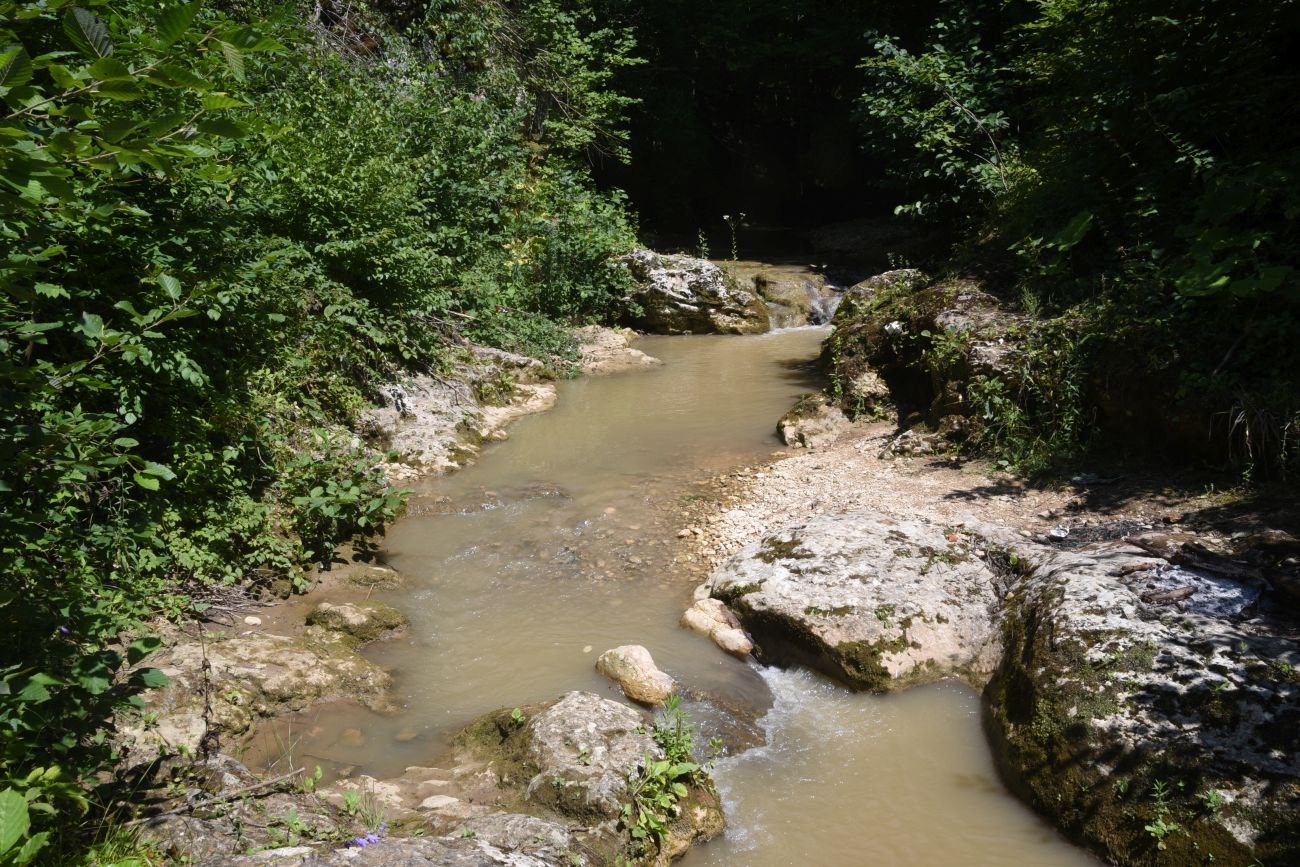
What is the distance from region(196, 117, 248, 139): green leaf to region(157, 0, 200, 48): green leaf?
164 millimetres

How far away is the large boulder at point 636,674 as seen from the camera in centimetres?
482

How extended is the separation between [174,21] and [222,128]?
0.21 m

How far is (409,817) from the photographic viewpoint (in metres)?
3.59

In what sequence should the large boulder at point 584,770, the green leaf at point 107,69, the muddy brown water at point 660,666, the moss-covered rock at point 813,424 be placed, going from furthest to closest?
the moss-covered rock at point 813,424, the muddy brown water at point 660,666, the large boulder at point 584,770, the green leaf at point 107,69

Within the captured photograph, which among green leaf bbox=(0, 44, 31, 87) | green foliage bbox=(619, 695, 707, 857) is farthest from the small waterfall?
green leaf bbox=(0, 44, 31, 87)

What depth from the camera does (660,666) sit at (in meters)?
5.17

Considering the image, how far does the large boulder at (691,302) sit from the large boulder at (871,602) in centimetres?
909

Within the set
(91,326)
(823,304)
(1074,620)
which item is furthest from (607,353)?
(91,326)

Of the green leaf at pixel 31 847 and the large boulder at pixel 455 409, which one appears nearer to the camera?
the green leaf at pixel 31 847

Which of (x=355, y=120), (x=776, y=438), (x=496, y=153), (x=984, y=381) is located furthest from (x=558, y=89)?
(x=984, y=381)

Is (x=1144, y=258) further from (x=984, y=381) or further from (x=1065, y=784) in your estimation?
(x=1065, y=784)

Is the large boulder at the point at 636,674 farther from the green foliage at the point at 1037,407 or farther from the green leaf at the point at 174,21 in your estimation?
the green leaf at the point at 174,21

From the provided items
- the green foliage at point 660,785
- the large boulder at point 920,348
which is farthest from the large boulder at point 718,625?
the large boulder at point 920,348

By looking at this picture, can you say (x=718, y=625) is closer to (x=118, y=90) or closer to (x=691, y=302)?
(x=118, y=90)
